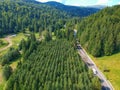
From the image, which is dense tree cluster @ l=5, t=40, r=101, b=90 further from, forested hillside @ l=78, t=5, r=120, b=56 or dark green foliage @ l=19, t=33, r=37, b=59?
forested hillside @ l=78, t=5, r=120, b=56

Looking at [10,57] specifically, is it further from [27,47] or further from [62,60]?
[62,60]

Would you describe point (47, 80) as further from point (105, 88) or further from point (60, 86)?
point (105, 88)

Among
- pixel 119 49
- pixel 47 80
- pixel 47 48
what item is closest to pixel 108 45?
pixel 119 49

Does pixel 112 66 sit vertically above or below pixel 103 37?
below

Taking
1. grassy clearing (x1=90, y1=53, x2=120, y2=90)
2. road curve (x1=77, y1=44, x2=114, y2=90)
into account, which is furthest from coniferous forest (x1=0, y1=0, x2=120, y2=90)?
grassy clearing (x1=90, y1=53, x2=120, y2=90)

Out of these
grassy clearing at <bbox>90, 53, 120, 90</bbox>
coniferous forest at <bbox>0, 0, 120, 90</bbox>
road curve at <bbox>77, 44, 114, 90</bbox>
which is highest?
coniferous forest at <bbox>0, 0, 120, 90</bbox>

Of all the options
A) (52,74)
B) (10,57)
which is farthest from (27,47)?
(52,74)
